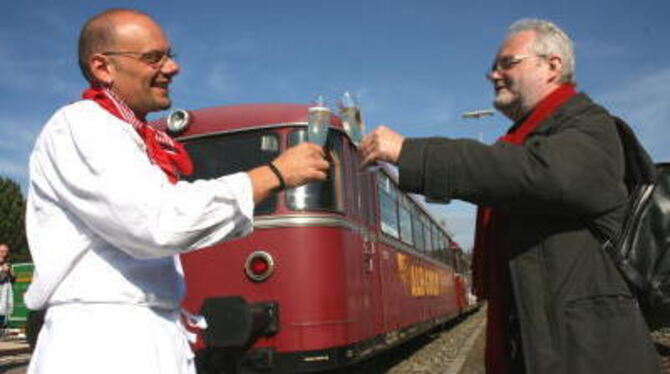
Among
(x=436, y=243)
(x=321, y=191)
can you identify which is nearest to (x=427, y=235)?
(x=436, y=243)

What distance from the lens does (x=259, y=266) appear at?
6809 mm

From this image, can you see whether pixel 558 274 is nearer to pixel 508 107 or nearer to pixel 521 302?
pixel 521 302

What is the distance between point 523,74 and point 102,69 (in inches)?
56.4

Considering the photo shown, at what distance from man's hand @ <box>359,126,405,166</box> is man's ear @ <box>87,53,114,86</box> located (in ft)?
2.80

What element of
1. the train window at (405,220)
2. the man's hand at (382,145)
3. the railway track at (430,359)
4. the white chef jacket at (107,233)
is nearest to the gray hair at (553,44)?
the man's hand at (382,145)

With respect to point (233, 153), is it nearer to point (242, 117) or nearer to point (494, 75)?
point (242, 117)

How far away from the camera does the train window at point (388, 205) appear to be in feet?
31.3

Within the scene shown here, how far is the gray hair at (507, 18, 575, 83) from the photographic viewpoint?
257cm

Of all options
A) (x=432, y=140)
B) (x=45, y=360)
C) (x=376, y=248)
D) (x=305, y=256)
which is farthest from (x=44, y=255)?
(x=376, y=248)

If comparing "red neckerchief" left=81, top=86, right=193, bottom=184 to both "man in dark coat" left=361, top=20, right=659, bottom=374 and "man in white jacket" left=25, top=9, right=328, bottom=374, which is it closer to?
"man in white jacket" left=25, top=9, right=328, bottom=374

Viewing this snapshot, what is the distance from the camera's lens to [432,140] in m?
2.22

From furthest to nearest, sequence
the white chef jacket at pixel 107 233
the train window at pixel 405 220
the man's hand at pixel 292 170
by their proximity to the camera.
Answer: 1. the train window at pixel 405 220
2. the man's hand at pixel 292 170
3. the white chef jacket at pixel 107 233

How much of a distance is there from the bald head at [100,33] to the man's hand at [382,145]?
2.85 feet

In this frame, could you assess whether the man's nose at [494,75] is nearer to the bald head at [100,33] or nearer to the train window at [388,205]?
the bald head at [100,33]
